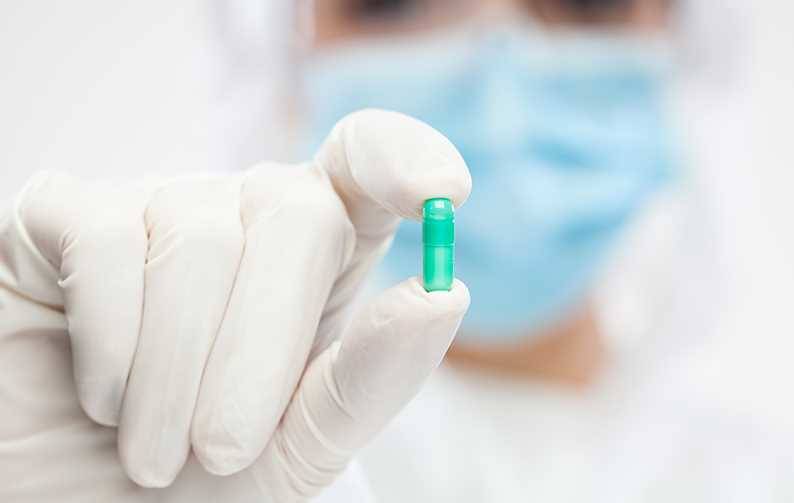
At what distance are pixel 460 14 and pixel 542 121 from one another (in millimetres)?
236

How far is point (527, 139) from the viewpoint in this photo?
1398mm

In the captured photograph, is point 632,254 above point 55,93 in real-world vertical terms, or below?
below

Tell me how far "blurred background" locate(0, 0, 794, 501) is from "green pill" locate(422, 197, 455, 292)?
0.81 metres

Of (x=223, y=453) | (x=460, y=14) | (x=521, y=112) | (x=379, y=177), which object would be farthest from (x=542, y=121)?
(x=223, y=453)

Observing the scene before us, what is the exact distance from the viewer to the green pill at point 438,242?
54cm

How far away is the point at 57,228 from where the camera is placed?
627mm

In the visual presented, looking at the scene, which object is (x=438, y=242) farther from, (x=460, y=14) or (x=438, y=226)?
(x=460, y=14)

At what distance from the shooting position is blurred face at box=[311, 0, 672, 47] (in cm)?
144

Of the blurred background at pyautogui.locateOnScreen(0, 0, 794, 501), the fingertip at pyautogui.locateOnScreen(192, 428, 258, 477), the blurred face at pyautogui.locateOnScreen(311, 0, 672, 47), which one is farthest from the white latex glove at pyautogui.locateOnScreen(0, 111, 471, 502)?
the blurred face at pyautogui.locateOnScreen(311, 0, 672, 47)

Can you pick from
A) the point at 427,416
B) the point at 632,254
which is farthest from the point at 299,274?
the point at 632,254

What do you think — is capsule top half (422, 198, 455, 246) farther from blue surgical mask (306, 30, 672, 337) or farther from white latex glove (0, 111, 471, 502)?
blue surgical mask (306, 30, 672, 337)

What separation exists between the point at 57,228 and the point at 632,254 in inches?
50.6

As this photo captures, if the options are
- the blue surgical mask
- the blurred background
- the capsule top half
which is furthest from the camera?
the blurred background

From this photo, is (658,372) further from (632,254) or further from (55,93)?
(55,93)
